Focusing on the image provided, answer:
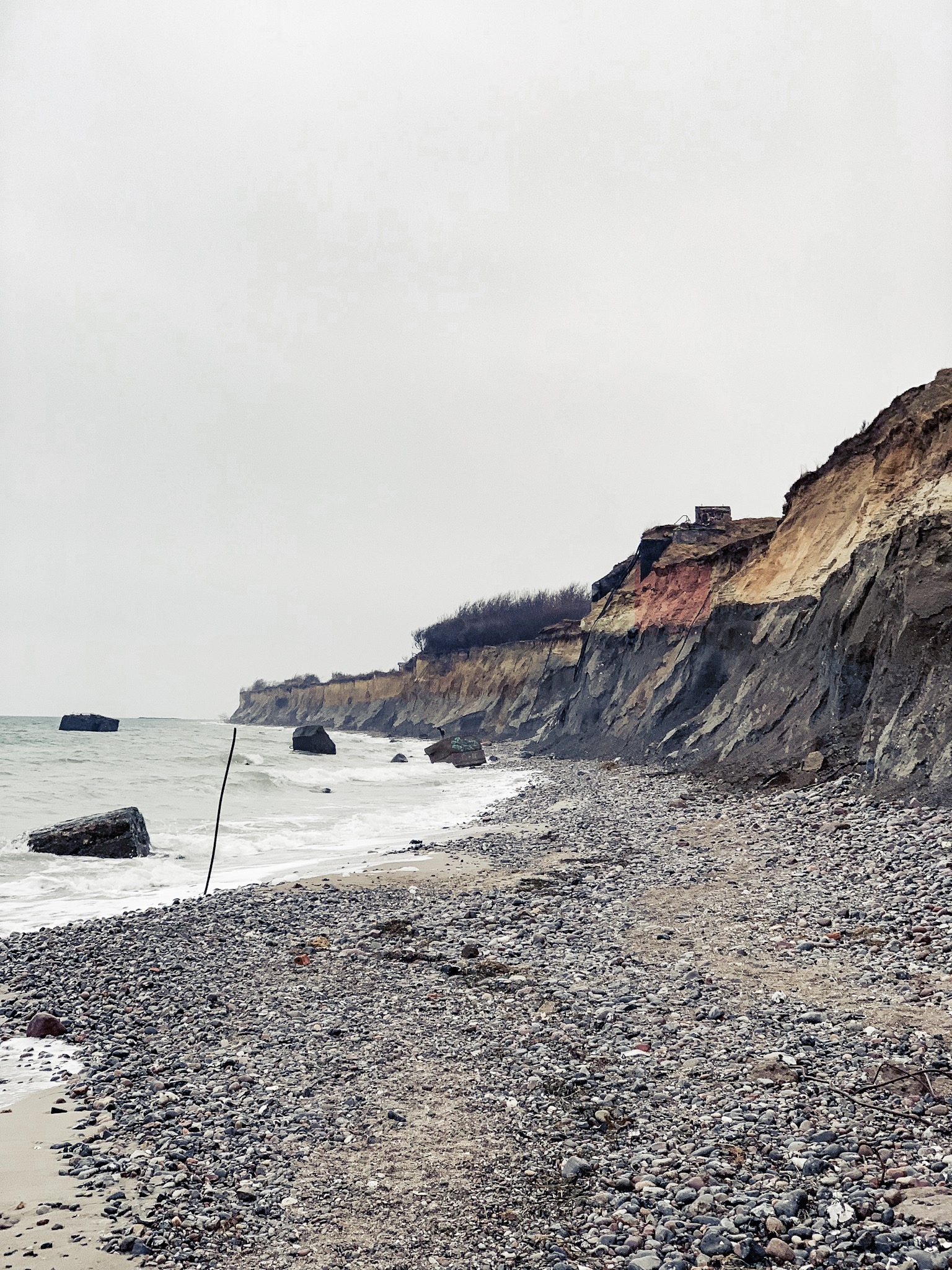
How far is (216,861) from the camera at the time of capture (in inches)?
628

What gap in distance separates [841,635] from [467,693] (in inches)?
2437

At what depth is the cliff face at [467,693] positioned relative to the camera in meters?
57.9

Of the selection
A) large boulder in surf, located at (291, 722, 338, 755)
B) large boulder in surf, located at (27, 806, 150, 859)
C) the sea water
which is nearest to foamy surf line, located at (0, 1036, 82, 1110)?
the sea water

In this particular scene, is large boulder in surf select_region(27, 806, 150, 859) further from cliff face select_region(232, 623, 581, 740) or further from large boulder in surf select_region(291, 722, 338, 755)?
cliff face select_region(232, 623, 581, 740)

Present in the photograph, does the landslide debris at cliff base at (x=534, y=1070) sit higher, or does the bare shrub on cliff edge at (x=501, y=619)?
the bare shrub on cliff edge at (x=501, y=619)

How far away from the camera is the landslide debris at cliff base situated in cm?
384

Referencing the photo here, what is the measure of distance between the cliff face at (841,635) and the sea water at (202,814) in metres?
7.71

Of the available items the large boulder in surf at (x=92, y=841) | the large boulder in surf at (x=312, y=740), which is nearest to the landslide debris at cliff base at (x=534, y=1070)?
the large boulder in surf at (x=92, y=841)

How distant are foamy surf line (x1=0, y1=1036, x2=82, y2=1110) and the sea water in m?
4.90

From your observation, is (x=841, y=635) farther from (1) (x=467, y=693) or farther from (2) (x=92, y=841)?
(1) (x=467, y=693)

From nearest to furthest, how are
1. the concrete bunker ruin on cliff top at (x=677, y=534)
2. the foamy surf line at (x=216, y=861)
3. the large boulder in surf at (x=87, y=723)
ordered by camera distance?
the foamy surf line at (x=216, y=861)
the concrete bunker ruin on cliff top at (x=677, y=534)
the large boulder in surf at (x=87, y=723)

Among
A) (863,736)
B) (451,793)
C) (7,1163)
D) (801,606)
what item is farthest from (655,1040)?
(451,793)

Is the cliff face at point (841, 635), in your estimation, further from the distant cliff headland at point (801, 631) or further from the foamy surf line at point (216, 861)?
the foamy surf line at point (216, 861)

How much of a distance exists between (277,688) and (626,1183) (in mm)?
162286
